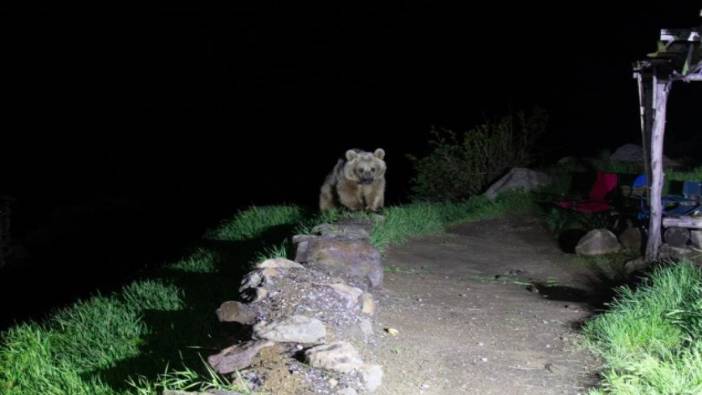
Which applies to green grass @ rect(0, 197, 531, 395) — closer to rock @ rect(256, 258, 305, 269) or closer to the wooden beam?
rock @ rect(256, 258, 305, 269)

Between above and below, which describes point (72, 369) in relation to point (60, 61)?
below

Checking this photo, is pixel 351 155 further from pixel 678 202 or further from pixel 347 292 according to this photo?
pixel 347 292

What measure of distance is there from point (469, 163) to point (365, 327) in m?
7.61

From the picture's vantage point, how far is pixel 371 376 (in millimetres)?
3641

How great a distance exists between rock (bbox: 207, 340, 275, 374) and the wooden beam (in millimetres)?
4971

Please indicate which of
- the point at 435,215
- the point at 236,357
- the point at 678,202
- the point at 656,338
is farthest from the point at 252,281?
the point at 678,202

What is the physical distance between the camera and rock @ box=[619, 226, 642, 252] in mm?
7680

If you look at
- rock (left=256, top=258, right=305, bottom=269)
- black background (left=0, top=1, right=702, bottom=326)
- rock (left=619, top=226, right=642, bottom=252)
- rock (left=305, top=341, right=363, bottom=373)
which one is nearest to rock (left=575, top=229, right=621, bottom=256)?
rock (left=619, top=226, right=642, bottom=252)

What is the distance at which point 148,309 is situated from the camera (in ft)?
21.2

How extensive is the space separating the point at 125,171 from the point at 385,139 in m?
6.54

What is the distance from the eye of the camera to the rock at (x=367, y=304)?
482cm

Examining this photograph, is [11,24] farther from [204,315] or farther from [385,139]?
[204,315]

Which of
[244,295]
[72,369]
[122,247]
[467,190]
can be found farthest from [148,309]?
[467,190]

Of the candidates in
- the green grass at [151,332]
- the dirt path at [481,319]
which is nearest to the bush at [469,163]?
the green grass at [151,332]
